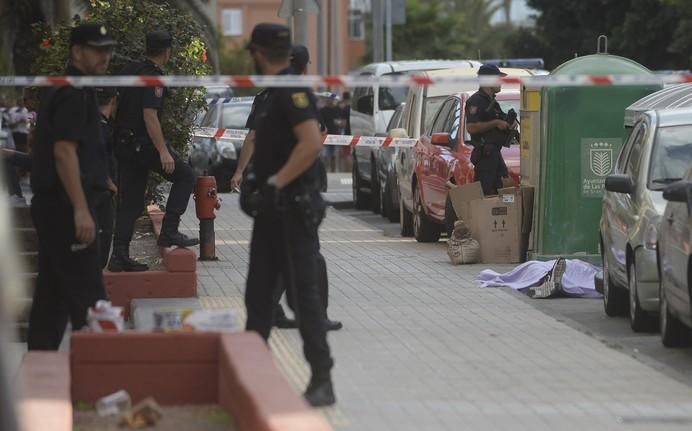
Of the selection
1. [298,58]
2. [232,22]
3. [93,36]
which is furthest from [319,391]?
[232,22]

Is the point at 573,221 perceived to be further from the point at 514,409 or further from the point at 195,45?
the point at 514,409

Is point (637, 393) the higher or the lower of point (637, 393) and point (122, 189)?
the lower

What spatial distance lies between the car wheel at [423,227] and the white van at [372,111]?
523cm

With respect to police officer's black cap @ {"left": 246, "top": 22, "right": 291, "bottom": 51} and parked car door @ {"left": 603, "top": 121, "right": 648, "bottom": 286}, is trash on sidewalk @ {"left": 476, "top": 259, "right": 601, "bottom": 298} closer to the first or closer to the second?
parked car door @ {"left": 603, "top": 121, "right": 648, "bottom": 286}

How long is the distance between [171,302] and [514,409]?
375cm

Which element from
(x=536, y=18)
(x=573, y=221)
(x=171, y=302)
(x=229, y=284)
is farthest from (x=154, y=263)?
(x=536, y=18)

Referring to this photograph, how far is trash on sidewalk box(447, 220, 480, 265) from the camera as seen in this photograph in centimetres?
1542

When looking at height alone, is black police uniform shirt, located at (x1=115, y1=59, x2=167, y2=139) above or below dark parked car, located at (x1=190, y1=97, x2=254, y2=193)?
above

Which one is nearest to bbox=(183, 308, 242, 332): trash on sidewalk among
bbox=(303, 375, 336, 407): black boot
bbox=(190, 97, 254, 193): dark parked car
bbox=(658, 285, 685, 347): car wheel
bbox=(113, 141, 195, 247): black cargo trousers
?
bbox=(303, 375, 336, 407): black boot

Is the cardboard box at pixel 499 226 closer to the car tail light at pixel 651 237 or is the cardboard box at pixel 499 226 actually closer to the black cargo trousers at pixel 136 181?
the black cargo trousers at pixel 136 181

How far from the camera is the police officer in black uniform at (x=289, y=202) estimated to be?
7582mm

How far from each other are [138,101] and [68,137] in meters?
3.57

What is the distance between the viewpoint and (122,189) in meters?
12.0

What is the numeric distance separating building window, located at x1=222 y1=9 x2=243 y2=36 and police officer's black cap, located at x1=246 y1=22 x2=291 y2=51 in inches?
3308
